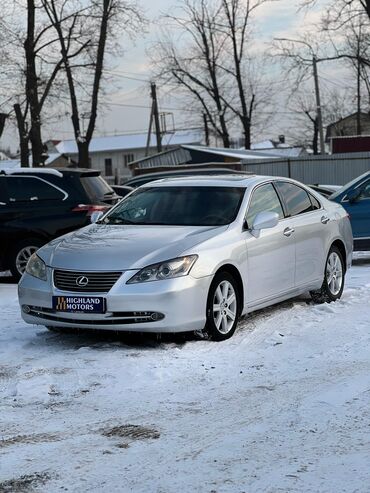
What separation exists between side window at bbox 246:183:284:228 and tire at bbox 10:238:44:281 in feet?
15.0

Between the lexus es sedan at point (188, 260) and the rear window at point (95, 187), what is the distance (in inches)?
139

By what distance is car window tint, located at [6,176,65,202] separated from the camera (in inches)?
462

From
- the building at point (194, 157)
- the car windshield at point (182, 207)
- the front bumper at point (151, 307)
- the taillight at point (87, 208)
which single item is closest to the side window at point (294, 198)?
the car windshield at point (182, 207)

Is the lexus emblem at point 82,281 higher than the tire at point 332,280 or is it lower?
higher

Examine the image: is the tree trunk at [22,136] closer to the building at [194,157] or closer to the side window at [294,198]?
the building at [194,157]

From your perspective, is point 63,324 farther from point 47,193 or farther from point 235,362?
point 47,193

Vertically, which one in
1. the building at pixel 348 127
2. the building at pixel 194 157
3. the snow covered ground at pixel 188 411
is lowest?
the snow covered ground at pixel 188 411

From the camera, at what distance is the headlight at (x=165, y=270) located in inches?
252

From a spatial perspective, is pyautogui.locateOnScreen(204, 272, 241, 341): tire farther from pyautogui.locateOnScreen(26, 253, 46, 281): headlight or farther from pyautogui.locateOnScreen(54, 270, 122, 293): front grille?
pyautogui.locateOnScreen(26, 253, 46, 281): headlight

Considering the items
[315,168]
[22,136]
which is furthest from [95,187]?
[315,168]

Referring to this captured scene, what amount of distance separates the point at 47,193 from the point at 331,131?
75230 millimetres

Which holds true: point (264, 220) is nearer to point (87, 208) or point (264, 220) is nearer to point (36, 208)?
point (87, 208)

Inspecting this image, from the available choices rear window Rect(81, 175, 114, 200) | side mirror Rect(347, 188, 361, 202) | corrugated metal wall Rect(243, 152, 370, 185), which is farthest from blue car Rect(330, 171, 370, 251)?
corrugated metal wall Rect(243, 152, 370, 185)

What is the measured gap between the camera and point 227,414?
4.89 metres
